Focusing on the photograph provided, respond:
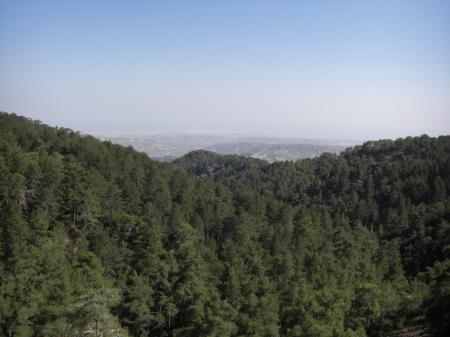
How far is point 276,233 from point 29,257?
28.0m

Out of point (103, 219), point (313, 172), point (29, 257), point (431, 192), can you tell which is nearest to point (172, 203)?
point (103, 219)

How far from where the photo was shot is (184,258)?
39.7 meters

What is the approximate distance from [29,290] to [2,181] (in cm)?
1575

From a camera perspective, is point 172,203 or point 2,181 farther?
point 172,203

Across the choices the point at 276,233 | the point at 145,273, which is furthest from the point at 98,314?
the point at 276,233

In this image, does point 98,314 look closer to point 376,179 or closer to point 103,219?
A: point 103,219

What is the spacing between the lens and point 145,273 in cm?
3759

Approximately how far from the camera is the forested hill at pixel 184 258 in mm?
28438

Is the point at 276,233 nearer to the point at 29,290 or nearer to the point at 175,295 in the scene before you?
the point at 175,295

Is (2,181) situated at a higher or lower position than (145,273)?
higher

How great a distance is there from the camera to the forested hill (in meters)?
28.4

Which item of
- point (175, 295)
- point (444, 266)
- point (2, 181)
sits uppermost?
point (2, 181)

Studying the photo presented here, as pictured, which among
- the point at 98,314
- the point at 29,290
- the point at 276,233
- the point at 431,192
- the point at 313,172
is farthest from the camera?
the point at 313,172

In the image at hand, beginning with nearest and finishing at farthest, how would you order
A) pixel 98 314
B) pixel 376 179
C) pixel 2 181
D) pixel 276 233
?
1. pixel 98 314
2. pixel 2 181
3. pixel 276 233
4. pixel 376 179
